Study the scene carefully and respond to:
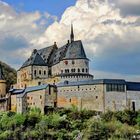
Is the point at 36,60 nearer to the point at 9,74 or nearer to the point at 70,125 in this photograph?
the point at 9,74

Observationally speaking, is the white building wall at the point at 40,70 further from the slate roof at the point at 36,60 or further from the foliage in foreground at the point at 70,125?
the foliage in foreground at the point at 70,125

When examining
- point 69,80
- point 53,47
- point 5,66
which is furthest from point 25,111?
point 5,66

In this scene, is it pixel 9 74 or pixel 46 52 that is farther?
pixel 9 74

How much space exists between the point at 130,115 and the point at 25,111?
594 inches

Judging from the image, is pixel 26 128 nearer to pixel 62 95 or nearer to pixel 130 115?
pixel 62 95

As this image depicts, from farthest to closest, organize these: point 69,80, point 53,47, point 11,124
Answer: point 53,47 → point 69,80 → point 11,124

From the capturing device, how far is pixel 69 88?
9212 centimetres

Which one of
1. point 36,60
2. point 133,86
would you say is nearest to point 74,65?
point 36,60

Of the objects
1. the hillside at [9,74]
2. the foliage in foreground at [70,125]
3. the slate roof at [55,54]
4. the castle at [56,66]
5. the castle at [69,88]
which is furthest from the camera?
the hillside at [9,74]

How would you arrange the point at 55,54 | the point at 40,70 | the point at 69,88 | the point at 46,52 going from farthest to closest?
1. the point at 46,52
2. the point at 55,54
3. the point at 40,70
4. the point at 69,88

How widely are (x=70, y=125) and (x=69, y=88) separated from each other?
8.00 m

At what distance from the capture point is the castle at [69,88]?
90000 millimetres

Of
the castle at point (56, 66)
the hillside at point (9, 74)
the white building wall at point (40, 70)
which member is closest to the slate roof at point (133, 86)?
the castle at point (56, 66)

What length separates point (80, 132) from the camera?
83.4 m
